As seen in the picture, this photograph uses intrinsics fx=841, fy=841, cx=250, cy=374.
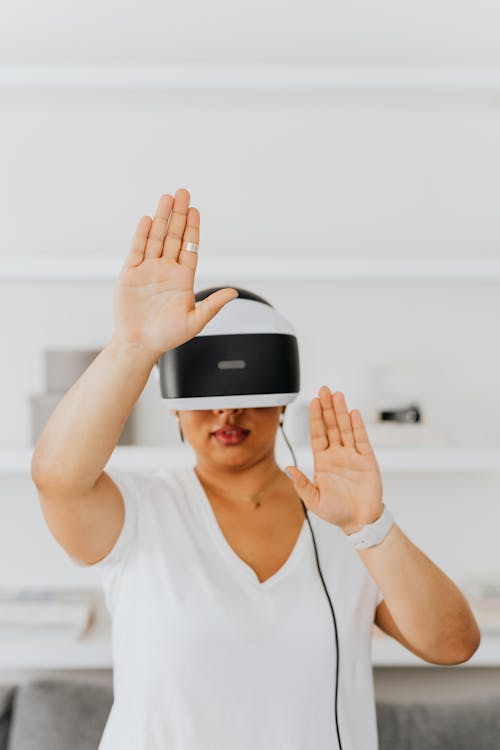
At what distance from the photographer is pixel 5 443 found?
220 cm

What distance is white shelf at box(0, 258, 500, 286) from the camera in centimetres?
196

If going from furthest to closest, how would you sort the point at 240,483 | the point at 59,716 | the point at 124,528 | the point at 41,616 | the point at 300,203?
the point at 300,203 < the point at 41,616 < the point at 59,716 < the point at 240,483 < the point at 124,528

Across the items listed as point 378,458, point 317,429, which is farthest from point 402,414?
point 317,429

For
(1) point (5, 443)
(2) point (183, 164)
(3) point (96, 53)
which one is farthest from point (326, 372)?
(3) point (96, 53)

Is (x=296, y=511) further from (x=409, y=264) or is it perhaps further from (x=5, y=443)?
(x=5, y=443)

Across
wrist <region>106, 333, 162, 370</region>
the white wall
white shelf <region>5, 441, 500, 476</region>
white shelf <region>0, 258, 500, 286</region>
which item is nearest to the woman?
wrist <region>106, 333, 162, 370</region>

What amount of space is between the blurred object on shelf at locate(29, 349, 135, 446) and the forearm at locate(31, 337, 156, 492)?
95 cm

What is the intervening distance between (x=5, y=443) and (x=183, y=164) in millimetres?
869

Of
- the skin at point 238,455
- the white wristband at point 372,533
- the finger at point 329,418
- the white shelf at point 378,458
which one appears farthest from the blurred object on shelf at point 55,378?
the white wristband at point 372,533

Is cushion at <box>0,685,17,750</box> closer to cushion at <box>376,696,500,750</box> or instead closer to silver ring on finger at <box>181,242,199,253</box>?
cushion at <box>376,696,500,750</box>

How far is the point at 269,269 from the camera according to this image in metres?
1.97

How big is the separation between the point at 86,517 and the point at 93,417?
185 millimetres

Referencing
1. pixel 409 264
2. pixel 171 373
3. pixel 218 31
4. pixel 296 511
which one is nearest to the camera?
pixel 171 373

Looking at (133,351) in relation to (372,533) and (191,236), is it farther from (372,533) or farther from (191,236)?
(372,533)
